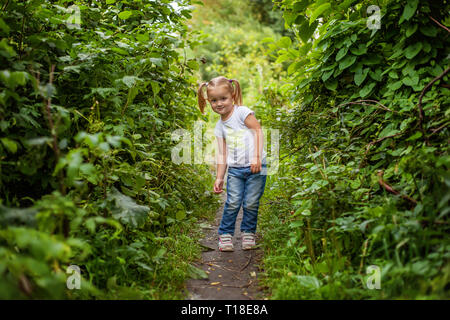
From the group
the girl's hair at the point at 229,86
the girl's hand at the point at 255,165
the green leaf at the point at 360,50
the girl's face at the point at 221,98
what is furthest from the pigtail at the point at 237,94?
the green leaf at the point at 360,50

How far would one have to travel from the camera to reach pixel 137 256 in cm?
196

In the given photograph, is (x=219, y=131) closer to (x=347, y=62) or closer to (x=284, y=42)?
(x=284, y=42)

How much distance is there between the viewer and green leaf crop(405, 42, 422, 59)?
2.30 metres

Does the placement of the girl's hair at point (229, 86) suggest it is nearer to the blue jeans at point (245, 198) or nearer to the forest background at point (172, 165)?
the forest background at point (172, 165)

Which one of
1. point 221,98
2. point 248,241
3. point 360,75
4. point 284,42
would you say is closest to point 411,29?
point 360,75

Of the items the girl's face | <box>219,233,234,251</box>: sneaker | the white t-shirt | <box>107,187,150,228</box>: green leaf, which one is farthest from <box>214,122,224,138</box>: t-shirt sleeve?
<box>107,187,150,228</box>: green leaf

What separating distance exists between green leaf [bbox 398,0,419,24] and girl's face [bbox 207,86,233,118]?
141 centimetres

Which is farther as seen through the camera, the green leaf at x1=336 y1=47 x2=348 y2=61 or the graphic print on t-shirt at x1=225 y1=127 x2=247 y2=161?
the graphic print on t-shirt at x1=225 y1=127 x2=247 y2=161

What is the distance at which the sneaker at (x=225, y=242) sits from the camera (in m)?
2.76

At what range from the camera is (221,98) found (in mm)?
2879

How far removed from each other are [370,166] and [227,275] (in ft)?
4.21

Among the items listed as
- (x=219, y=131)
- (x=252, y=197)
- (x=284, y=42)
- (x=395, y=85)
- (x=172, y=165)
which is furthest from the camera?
(x=172, y=165)
